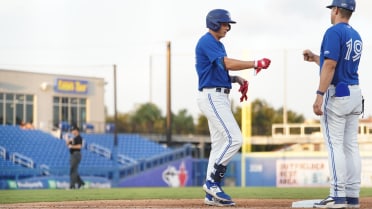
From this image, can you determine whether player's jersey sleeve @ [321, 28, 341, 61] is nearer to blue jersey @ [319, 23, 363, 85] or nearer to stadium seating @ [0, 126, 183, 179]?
blue jersey @ [319, 23, 363, 85]

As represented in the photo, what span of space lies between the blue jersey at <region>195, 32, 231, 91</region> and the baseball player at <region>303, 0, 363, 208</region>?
3.88 feet

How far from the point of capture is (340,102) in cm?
809

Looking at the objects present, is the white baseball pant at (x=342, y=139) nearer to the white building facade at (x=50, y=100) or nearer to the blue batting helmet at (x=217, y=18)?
the blue batting helmet at (x=217, y=18)

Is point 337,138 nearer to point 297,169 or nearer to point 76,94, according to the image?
point 297,169

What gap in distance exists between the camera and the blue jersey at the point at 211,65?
8859mm

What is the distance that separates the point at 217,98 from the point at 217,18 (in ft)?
2.82

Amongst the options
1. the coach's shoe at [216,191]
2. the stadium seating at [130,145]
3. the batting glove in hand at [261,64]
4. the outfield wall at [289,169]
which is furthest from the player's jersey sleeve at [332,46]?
the stadium seating at [130,145]

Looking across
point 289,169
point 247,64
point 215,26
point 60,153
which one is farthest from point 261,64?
point 60,153

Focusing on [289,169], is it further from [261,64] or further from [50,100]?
[261,64]

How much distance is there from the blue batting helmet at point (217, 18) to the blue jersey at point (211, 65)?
11 cm

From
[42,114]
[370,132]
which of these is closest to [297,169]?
[370,132]

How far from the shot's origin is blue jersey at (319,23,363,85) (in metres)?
7.98

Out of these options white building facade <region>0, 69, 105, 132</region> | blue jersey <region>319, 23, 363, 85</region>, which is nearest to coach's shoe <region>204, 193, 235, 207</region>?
blue jersey <region>319, 23, 363, 85</region>

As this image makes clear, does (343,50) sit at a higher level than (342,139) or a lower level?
higher
